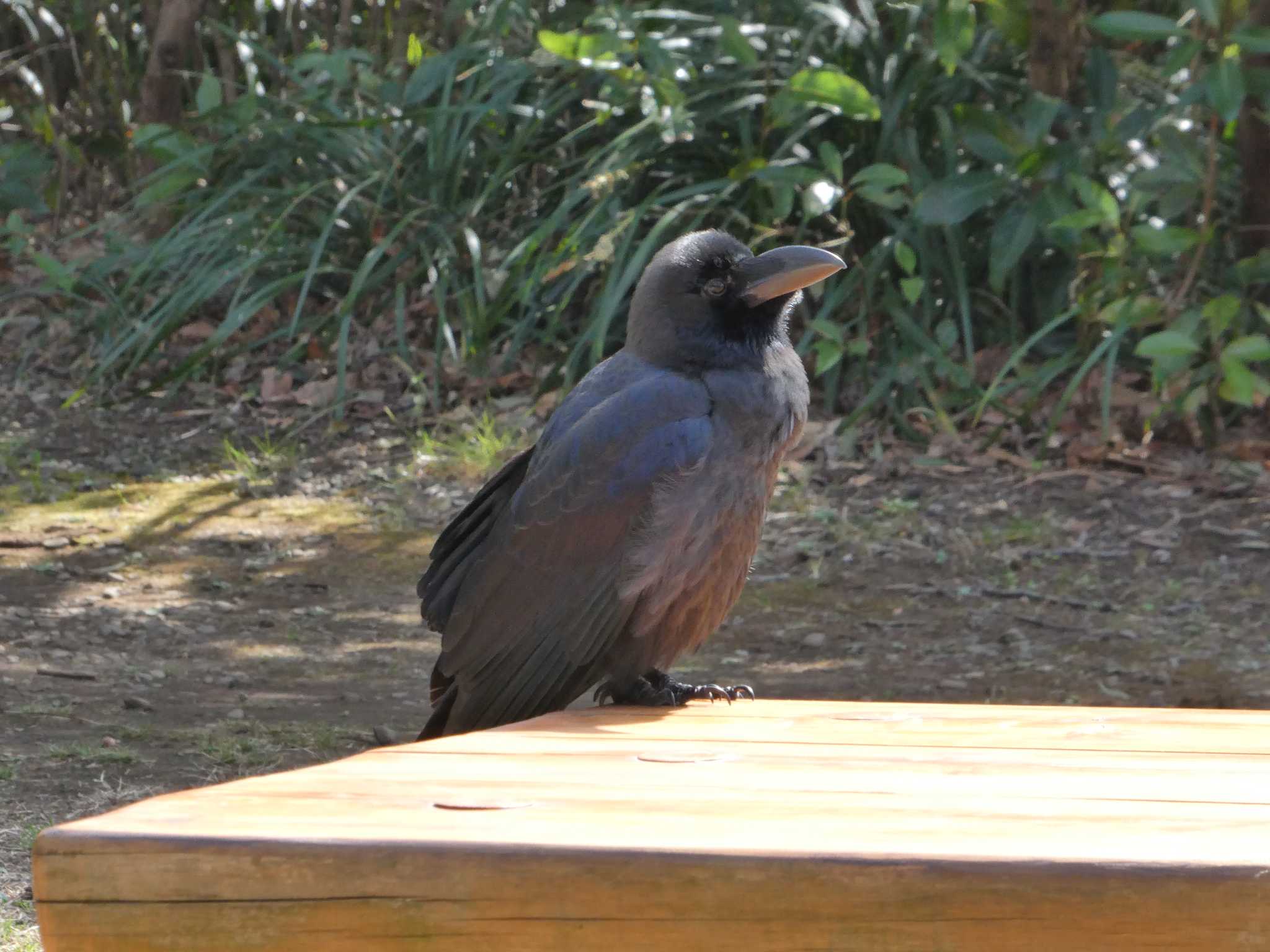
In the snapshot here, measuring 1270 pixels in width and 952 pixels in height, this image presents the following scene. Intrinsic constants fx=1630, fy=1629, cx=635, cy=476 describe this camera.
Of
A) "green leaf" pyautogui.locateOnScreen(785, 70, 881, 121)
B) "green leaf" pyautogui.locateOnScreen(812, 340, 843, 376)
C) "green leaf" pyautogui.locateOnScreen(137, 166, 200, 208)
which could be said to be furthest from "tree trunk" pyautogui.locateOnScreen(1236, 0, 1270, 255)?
"green leaf" pyautogui.locateOnScreen(137, 166, 200, 208)

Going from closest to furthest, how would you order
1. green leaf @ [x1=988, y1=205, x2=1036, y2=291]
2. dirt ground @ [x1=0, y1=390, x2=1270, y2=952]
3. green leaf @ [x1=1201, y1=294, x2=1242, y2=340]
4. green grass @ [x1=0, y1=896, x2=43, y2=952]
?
green grass @ [x1=0, y1=896, x2=43, y2=952] → dirt ground @ [x1=0, y1=390, x2=1270, y2=952] → green leaf @ [x1=1201, y1=294, x2=1242, y2=340] → green leaf @ [x1=988, y1=205, x2=1036, y2=291]

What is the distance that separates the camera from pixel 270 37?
30.7ft

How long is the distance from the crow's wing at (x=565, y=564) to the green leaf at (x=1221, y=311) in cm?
317

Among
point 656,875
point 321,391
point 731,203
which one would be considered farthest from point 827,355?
point 656,875

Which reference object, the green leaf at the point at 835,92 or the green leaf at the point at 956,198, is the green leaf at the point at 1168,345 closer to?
the green leaf at the point at 956,198

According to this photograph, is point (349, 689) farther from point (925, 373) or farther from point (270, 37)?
point (270, 37)

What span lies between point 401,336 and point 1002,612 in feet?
9.82

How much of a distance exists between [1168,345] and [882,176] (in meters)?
1.29

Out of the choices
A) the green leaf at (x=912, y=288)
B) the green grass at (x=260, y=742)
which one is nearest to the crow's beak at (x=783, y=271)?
the green grass at (x=260, y=742)

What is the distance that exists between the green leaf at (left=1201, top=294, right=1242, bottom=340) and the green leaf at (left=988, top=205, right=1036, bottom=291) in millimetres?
775

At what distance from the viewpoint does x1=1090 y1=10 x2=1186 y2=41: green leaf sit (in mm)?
5430

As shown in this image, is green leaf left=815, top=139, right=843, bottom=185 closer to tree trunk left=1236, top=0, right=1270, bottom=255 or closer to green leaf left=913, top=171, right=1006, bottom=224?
green leaf left=913, top=171, right=1006, bottom=224

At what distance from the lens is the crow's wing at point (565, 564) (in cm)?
304

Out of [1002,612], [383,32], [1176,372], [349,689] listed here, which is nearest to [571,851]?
[349,689]
